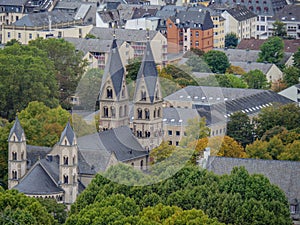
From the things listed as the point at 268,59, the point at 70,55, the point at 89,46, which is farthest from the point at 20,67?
the point at 268,59

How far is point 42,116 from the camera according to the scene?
132750 millimetres

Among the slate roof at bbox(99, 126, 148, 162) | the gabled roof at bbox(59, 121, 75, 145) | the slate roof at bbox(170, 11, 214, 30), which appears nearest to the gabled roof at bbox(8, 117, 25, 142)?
the gabled roof at bbox(59, 121, 75, 145)

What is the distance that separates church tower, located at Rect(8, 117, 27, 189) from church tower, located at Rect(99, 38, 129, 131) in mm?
5602

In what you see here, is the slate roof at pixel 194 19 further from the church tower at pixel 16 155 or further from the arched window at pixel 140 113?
the arched window at pixel 140 113

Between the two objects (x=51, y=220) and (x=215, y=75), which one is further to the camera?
(x=215, y=75)

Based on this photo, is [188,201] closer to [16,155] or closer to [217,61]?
[16,155]

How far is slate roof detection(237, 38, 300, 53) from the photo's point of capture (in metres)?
192

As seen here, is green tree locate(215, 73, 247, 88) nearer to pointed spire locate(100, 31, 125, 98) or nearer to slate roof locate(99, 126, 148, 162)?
pointed spire locate(100, 31, 125, 98)

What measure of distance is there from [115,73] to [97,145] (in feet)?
25.4

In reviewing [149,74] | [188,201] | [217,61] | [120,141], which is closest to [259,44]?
[217,61]

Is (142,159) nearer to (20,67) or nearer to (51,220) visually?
(51,220)

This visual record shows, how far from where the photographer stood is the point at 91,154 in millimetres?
116688

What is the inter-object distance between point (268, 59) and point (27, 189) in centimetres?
7262

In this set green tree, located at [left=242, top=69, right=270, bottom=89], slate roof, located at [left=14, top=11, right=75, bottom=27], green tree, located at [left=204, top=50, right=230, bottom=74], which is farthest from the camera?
slate roof, located at [left=14, top=11, right=75, bottom=27]
